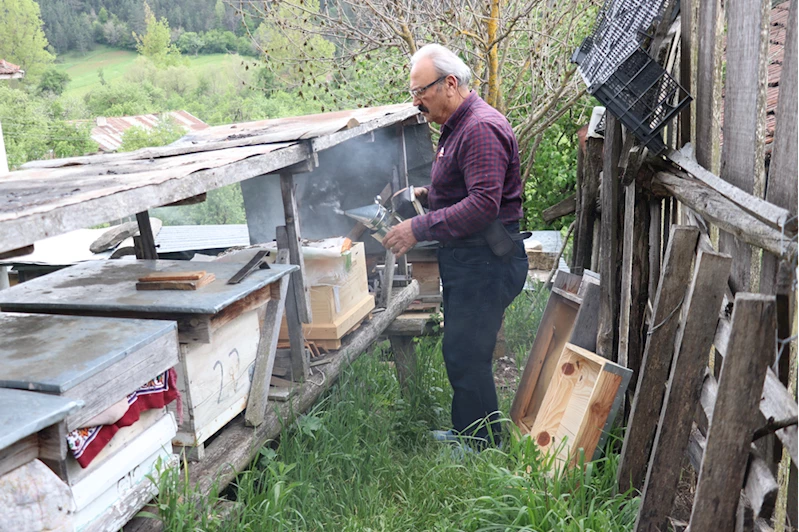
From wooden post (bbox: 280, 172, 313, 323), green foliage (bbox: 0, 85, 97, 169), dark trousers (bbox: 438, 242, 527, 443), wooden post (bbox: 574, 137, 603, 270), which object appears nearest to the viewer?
wooden post (bbox: 280, 172, 313, 323)

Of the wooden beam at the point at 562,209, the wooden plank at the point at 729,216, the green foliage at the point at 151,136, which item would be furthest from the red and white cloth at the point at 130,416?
the green foliage at the point at 151,136

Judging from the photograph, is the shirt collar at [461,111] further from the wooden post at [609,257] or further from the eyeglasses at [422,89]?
the wooden post at [609,257]

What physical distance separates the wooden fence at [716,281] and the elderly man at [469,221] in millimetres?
672

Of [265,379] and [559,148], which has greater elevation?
[559,148]

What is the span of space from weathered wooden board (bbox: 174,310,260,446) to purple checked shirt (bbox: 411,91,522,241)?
1254 mm

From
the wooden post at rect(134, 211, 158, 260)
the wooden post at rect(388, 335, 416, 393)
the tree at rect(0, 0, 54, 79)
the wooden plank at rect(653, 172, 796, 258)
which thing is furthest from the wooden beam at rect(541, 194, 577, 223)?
the tree at rect(0, 0, 54, 79)

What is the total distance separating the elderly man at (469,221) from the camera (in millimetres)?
3918

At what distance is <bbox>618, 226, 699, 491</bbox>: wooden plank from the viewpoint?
2.76 metres

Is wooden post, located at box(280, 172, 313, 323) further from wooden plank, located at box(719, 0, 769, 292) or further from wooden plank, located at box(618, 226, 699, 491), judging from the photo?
wooden plank, located at box(719, 0, 769, 292)

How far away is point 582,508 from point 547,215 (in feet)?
11.6

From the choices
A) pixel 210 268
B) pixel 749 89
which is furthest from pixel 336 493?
pixel 749 89

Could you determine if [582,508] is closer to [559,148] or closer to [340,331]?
[340,331]

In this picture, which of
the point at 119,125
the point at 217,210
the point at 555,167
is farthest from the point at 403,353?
the point at 119,125

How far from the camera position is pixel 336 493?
3.83 m
